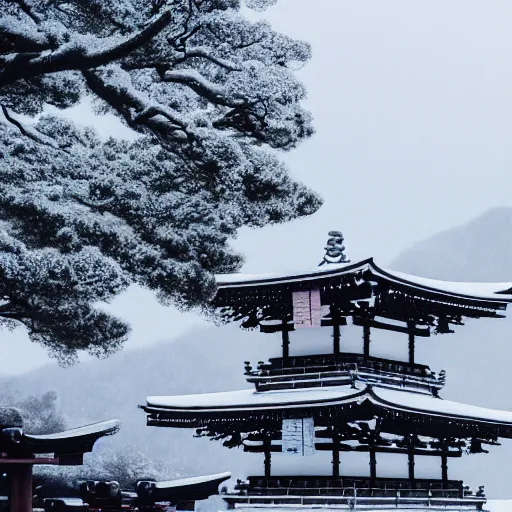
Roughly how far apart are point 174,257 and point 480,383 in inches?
1239

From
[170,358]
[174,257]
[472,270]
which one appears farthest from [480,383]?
→ [174,257]

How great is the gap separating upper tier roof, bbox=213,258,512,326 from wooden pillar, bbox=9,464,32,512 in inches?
143

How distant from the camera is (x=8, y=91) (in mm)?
23422

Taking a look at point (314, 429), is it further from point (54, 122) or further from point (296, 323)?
point (54, 122)

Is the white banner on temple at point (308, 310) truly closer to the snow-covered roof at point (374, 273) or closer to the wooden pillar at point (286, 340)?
the snow-covered roof at point (374, 273)

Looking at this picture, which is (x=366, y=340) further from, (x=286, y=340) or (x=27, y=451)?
(x=27, y=451)

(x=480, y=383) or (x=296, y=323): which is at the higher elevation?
(x=480, y=383)

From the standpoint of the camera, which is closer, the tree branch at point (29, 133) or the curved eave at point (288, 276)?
the curved eave at point (288, 276)

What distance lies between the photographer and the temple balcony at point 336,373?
44.1 feet

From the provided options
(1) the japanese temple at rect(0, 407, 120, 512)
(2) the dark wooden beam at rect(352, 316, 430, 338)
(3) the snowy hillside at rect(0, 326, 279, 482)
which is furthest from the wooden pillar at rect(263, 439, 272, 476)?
(3) the snowy hillside at rect(0, 326, 279, 482)

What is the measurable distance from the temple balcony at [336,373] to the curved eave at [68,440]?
7.24ft

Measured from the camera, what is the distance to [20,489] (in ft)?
39.9

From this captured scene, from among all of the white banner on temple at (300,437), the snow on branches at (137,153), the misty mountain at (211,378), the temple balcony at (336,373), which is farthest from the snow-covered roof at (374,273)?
the misty mountain at (211,378)

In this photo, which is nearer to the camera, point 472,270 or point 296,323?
point 296,323
